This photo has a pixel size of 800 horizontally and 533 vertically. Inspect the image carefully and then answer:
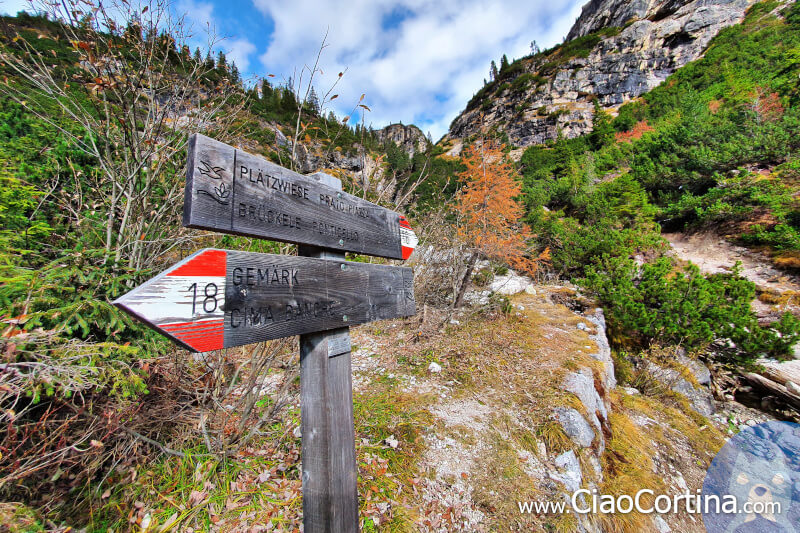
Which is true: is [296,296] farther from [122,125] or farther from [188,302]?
[122,125]

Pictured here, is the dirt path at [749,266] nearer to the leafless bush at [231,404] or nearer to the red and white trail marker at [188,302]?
the leafless bush at [231,404]

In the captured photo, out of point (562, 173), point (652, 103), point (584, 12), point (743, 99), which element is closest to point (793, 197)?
point (743, 99)

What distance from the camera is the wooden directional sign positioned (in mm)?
686

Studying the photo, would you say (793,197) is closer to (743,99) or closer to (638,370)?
(638,370)

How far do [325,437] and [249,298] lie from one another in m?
0.71

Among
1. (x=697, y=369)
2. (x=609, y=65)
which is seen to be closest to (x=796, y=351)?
(x=697, y=369)

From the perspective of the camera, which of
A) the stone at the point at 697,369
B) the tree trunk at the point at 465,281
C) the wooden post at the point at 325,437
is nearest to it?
the wooden post at the point at 325,437

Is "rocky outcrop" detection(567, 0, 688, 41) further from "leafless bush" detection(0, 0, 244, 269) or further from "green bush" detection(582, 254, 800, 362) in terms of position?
"leafless bush" detection(0, 0, 244, 269)

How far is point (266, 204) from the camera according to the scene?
100cm

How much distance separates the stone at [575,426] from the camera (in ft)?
8.74

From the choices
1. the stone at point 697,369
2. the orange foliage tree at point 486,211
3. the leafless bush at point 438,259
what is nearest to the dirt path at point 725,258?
the stone at point 697,369

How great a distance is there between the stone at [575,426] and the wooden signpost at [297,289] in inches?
96.7

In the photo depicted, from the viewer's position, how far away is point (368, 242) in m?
1.48

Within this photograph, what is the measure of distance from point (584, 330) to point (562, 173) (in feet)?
59.2
